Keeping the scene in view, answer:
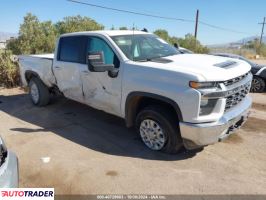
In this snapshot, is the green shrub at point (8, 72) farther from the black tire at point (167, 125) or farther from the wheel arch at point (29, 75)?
the black tire at point (167, 125)

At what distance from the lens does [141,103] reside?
194 inches

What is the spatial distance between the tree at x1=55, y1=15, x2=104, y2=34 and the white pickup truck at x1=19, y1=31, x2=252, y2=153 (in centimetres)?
1101

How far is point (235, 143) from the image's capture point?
5.14m

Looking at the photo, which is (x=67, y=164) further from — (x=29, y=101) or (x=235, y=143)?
(x=29, y=101)

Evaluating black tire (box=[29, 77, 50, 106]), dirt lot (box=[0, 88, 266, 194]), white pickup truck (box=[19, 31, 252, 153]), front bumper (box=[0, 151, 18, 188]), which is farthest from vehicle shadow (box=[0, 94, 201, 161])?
front bumper (box=[0, 151, 18, 188])

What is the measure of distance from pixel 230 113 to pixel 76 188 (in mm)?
2360

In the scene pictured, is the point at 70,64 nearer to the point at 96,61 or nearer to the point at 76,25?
the point at 96,61

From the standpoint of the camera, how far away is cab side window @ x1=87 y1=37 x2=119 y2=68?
5.02 m

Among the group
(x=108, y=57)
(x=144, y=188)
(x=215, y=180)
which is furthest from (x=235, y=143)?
(x=108, y=57)

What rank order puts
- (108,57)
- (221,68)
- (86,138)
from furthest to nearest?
(86,138)
(108,57)
(221,68)

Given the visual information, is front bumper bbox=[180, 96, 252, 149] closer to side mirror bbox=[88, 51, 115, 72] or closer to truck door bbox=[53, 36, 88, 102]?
side mirror bbox=[88, 51, 115, 72]

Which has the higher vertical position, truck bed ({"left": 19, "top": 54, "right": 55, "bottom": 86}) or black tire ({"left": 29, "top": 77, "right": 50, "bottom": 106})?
truck bed ({"left": 19, "top": 54, "right": 55, "bottom": 86})

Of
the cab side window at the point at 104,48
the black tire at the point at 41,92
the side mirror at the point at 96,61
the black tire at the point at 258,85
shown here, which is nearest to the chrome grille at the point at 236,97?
the cab side window at the point at 104,48

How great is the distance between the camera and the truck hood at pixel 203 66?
399 cm
